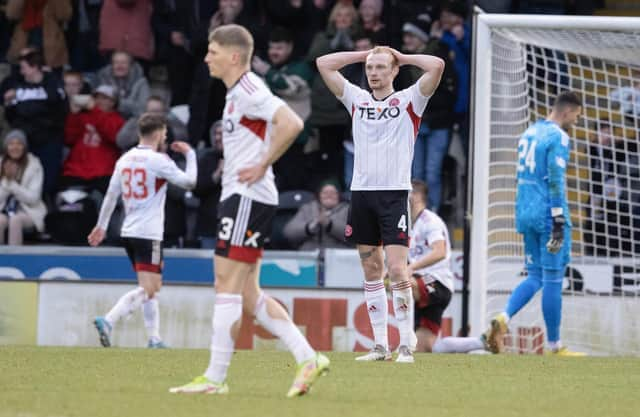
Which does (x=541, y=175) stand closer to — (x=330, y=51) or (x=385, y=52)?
(x=385, y=52)

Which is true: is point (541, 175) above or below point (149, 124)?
below

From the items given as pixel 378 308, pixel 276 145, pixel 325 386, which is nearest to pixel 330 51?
pixel 378 308

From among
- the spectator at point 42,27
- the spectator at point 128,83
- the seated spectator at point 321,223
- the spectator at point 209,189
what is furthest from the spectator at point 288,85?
the spectator at point 42,27

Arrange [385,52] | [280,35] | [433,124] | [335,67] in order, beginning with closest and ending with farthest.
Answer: [385,52] → [335,67] → [433,124] → [280,35]

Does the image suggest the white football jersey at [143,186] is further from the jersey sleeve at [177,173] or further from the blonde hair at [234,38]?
the blonde hair at [234,38]

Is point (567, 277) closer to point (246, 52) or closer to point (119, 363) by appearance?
point (119, 363)

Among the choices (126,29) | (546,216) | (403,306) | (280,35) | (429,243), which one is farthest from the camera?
(126,29)

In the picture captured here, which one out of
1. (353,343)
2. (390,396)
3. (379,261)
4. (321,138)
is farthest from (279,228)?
(390,396)

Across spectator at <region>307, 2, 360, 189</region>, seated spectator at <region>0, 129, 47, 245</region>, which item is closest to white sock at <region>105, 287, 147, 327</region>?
seated spectator at <region>0, 129, 47, 245</region>

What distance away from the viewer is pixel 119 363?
9898mm

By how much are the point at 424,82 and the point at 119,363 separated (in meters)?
3.10

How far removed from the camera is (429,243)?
43.9 ft

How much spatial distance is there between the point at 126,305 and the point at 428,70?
422 centimetres

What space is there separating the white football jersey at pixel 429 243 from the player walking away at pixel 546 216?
101 centimetres
